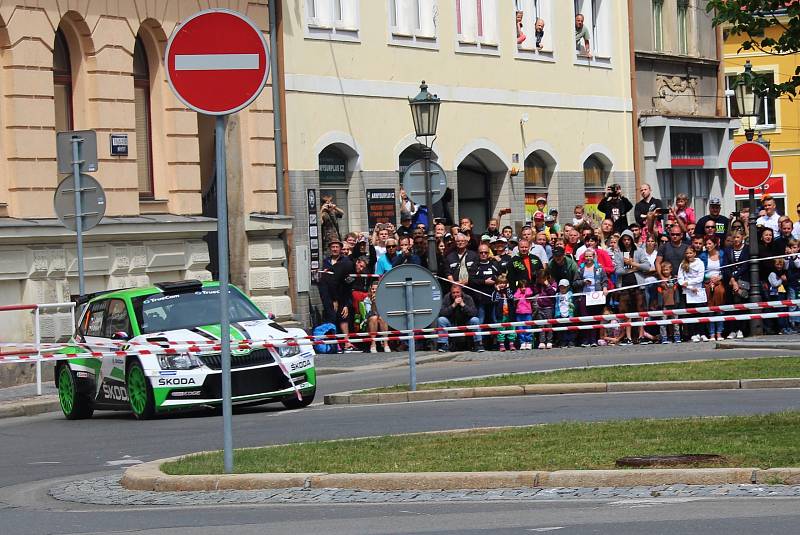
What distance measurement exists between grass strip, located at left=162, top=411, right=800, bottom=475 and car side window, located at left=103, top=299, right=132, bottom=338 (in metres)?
6.40

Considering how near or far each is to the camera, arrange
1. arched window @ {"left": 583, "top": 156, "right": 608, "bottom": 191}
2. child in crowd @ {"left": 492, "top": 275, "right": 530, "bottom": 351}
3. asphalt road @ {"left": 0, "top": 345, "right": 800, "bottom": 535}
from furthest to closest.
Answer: arched window @ {"left": 583, "top": 156, "right": 608, "bottom": 191} < child in crowd @ {"left": 492, "top": 275, "right": 530, "bottom": 351} < asphalt road @ {"left": 0, "top": 345, "right": 800, "bottom": 535}

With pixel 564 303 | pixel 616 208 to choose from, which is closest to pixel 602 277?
pixel 564 303

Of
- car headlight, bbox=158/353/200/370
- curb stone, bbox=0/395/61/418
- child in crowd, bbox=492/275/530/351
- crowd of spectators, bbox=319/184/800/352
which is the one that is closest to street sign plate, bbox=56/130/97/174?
curb stone, bbox=0/395/61/418

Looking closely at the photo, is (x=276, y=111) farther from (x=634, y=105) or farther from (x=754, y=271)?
(x=634, y=105)

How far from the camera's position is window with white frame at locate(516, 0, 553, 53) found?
41.3 m

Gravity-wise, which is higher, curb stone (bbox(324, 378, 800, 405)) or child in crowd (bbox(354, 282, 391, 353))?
child in crowd (bbox(354, 282, 391, 353))

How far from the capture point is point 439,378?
24891 mm

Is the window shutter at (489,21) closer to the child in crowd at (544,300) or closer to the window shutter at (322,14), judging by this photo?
the window shutter at (322,14)

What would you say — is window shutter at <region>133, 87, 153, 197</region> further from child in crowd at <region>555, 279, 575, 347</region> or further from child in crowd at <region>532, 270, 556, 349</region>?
child in crowd at <region>555, 279, 575, 347</region>

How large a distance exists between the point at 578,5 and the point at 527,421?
27.5 m

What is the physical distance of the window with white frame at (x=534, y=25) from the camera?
136ft

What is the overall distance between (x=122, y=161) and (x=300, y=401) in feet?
32.7

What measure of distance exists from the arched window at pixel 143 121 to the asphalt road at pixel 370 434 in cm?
584

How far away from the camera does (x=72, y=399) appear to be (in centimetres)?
2183
